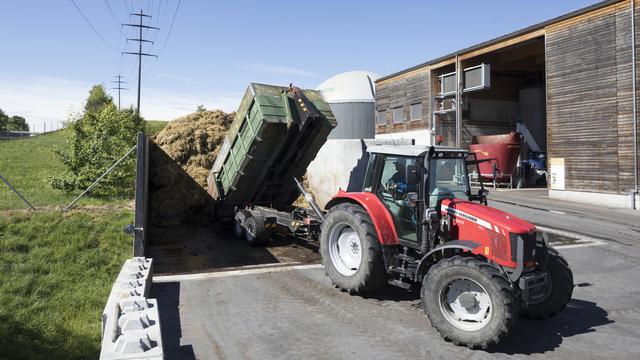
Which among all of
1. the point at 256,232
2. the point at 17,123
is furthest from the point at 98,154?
the point at 17,123

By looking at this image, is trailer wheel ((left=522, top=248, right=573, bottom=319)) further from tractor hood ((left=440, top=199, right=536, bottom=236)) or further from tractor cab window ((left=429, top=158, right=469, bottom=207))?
tractor cab window ((left=429, top=158, right=469, bottom=207))

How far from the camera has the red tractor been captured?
188 inches

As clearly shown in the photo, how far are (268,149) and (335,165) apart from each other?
3.88m

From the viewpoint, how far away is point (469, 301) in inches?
193

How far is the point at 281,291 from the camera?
6887mm

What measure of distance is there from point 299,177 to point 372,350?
20.7 ft

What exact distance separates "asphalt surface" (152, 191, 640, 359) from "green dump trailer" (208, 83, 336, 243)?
246 cm

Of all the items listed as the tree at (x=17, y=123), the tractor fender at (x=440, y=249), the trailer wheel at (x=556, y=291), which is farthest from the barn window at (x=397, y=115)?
the tree at (x=17, y=123)

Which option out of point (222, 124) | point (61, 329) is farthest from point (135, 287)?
point (222, 124)

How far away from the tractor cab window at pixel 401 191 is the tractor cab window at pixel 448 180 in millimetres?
249

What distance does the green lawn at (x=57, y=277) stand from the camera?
504 cm

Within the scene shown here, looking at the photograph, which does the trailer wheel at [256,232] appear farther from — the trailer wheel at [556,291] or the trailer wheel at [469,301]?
the trailer wheel at [556,291]

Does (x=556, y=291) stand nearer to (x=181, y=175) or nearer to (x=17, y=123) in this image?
(x=181, y=175)

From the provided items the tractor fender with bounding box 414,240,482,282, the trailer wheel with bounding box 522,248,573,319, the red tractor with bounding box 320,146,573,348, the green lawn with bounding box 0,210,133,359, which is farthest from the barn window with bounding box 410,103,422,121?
the tractor fender with bounding box 414,240,482,282
